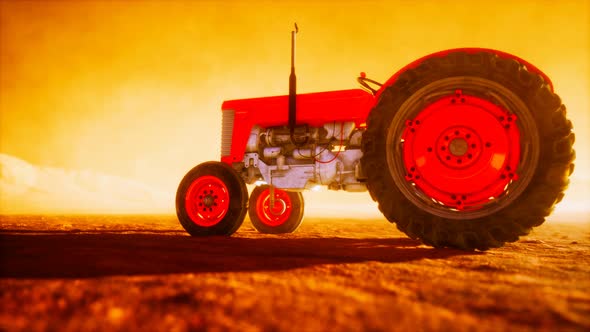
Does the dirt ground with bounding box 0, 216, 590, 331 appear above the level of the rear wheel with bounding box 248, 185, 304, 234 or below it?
below

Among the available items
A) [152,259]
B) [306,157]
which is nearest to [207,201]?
[306,157]

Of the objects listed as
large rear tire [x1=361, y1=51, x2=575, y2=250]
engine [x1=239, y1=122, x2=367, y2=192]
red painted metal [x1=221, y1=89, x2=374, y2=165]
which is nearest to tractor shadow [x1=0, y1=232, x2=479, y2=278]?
large rear tire [x1=361, y1=51, x2=575, y2=250]

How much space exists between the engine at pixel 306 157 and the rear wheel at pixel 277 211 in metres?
0.77

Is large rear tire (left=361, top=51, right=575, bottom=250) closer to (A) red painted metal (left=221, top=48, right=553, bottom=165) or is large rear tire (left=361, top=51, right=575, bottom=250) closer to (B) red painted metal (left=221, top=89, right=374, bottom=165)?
(A) red painted metal (left=221, top=48, right=553, bottom=165)

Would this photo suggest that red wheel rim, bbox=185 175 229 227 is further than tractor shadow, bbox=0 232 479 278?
Yes

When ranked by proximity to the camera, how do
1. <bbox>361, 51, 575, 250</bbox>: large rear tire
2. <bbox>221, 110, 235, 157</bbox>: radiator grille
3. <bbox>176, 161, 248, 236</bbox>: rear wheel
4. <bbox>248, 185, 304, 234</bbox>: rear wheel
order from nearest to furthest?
<bbox>361, 51, 575, 250</bbox>: large rear tire < <bbox>176, 161, 248, 236</bbox>: rear wheel < <bbox>221, 110, 235, 157</bbox>: radiator grille < <bbox>248, 185, 304, 234</bbox>: rear wheel

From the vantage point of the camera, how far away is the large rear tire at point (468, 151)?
234cm

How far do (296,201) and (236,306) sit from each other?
3.62m

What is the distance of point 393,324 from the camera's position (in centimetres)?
101

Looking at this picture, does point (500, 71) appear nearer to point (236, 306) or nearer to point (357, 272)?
point (357, 272)

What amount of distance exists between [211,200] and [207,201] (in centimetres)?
4

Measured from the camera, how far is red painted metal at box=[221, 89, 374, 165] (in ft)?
11.9

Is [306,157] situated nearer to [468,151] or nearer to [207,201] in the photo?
[207,201]

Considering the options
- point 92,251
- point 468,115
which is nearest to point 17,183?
point 92,251
